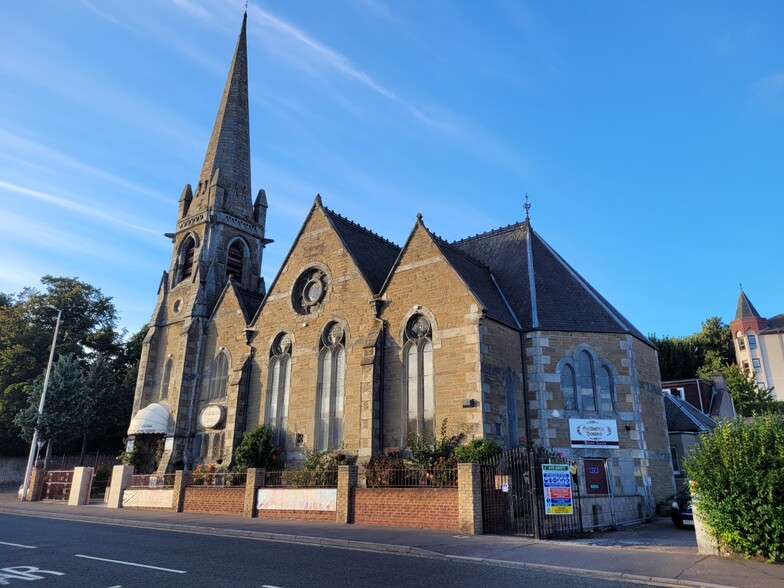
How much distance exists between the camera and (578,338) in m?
23.1

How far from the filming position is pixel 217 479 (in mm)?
24344

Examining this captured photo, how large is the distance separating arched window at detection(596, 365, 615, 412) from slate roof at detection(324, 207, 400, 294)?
10.2m

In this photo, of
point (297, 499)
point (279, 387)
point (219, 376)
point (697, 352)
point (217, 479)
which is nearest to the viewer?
point (297, 499)

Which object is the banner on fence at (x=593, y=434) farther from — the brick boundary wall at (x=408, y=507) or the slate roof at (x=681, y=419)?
the slate roof at (x=681, y=419)

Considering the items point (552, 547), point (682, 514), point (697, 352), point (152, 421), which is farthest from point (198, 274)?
point (697, 352)

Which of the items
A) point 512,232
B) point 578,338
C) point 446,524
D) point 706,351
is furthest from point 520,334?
point 706,351

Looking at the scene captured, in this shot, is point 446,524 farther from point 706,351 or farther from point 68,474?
point 706,351

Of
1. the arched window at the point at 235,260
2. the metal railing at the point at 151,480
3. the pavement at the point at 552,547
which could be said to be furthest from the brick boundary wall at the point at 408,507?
the arched window at the point at 235,260

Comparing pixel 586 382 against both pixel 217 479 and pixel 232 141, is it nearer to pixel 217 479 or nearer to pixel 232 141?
pixel 217 479

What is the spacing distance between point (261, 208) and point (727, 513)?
35.4 m

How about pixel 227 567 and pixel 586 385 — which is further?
pixel 586 385

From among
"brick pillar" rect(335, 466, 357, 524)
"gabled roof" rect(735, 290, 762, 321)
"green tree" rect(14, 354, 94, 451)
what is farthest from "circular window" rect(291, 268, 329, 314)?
"gabled roof" rect(735, 290, 762, 321)

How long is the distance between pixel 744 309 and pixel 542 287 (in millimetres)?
67655

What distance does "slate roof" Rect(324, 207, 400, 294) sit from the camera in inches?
1051
